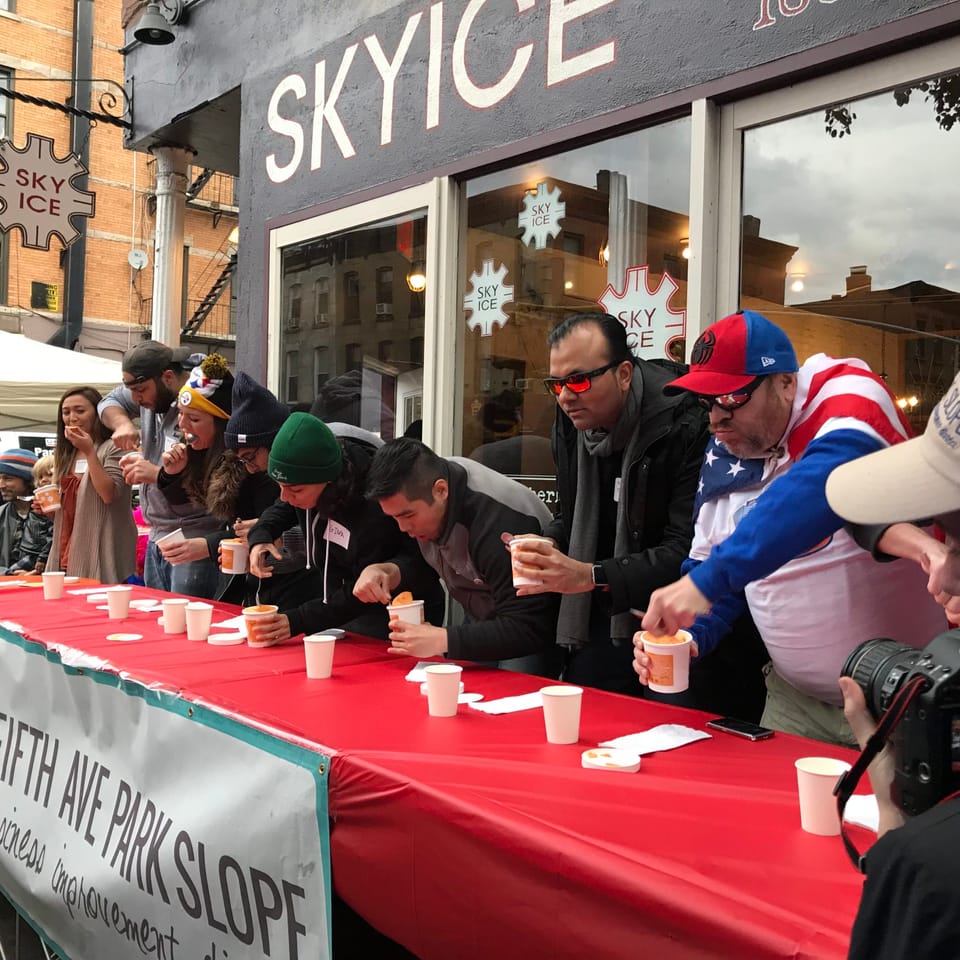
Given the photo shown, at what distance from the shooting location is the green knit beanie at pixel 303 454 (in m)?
3.13

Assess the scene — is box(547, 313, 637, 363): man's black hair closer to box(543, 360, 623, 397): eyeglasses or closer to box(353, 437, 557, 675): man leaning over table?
box(543, 360, 623, 397): eyeglasses

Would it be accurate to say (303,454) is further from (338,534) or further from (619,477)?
(619,477)

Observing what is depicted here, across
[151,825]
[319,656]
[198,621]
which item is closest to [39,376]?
[198,621]

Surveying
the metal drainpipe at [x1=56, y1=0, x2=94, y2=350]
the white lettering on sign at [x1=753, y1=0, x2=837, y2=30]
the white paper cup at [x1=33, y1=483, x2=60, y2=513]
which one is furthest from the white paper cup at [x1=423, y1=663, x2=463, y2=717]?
the metal drainpipe at [x1=56, y1=0, x2=94, y2=350]

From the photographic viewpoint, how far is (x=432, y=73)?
16.2 feet

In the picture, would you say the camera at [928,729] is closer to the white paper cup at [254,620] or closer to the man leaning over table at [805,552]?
the man leaning over table at [805,552]

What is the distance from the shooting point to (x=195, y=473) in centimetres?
419

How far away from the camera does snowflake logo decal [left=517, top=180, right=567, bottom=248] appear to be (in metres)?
4.53

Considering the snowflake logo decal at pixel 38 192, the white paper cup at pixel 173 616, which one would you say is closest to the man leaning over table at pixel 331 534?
the white paper cup at pixel 173 616

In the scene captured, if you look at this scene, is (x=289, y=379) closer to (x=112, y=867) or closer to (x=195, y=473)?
(x=195, y=473)

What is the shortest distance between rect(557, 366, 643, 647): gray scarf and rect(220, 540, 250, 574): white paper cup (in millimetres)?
1259

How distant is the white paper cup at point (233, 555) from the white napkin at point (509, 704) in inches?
57.9

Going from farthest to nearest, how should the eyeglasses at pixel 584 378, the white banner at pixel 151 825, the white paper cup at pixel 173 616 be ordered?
1. the white paper cup at pixel 173 616
2. the eyeglasses at pixel 584 378
3. the white banner at pixel 151 825

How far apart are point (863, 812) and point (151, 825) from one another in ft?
5.63
